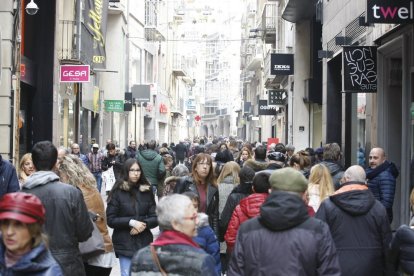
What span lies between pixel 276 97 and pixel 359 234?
3103 centimetres

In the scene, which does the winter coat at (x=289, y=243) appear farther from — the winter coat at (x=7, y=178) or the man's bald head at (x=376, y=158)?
the man's bald head at (x=376, y=158)

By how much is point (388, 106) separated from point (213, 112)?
129m

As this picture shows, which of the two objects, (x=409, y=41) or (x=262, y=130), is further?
(x=262, y=130)

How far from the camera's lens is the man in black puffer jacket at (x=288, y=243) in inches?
208

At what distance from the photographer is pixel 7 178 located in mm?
8234

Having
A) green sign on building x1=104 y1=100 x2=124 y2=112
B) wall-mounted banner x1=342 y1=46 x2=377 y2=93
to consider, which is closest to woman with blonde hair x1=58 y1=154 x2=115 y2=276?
wall-mounted banner x1=342 y1=46 x2=377 y2=93

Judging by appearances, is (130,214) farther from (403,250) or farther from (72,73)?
(72,73)

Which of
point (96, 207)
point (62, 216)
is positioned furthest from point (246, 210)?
point (62, 216)

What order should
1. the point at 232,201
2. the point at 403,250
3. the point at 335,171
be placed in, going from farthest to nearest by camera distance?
the point at 335,171 → the point at 232,201 → the point at 403,250

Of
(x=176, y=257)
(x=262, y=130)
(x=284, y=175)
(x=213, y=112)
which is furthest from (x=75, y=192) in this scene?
(x=213, y=112)

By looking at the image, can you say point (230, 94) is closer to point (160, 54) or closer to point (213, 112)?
point (213, 112)

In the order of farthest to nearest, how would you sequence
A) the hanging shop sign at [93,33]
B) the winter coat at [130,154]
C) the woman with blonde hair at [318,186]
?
the hanging shop sign at [93,33] < the winter coat at [130,154] < the woman with blonde hair at [318,186]

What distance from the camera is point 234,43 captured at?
132 metres

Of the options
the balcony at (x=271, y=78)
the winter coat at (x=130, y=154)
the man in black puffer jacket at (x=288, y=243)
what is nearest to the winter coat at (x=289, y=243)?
the man in black puffer jacket at (x=288, y=243)
